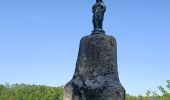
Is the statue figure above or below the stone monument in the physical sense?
above

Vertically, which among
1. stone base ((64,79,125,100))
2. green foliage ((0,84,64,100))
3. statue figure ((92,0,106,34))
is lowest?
stone base ((64,79,125,100))

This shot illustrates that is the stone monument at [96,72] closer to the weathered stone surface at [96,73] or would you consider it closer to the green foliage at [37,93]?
the weathered stone surface at [96,73]

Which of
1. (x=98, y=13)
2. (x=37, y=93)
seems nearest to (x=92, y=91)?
(x=98, y=13)

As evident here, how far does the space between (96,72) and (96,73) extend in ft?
0.08

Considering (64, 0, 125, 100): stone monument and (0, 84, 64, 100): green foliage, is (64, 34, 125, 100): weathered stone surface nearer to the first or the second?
(64, 0, 125, 100): stone monument

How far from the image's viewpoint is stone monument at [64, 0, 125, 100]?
8.52 metres

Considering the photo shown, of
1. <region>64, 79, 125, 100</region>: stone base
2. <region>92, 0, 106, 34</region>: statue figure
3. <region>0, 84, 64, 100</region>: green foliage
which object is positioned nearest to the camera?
<region>64, 79, 125, 100</region>: stone base

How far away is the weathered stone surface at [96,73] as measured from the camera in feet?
28.0

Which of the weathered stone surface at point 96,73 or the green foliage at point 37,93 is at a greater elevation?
the green foliage at point 37,93

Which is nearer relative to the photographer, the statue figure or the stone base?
the stone base

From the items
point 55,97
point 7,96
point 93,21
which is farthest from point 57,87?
point 93,21

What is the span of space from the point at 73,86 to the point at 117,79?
1097mm

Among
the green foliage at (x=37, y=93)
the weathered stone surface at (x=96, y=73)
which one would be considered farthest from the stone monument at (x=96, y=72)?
the green foliage at (x=37, y=93)

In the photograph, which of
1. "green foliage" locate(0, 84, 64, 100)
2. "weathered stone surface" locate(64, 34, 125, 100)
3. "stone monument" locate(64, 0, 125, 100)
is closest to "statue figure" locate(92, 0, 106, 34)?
"stone monument" locate(64, 0, 125, 100)
